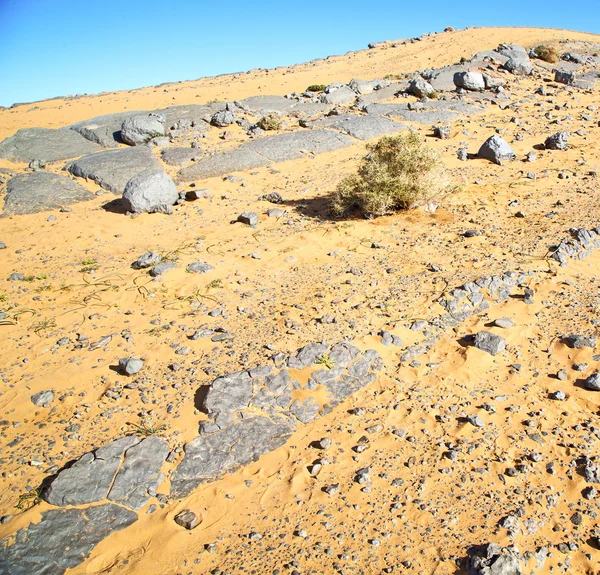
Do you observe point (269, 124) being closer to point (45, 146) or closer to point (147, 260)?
point (45, 146)

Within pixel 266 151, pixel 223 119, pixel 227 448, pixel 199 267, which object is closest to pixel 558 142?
pixel 266 151

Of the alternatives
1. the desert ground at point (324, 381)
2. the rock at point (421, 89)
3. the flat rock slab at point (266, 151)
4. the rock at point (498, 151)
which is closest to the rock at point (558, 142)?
the rock at point (498, 151)

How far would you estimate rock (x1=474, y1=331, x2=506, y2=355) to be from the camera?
399 centimetres

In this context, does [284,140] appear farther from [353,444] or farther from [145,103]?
[145,103]

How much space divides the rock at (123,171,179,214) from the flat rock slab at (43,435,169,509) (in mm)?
5772

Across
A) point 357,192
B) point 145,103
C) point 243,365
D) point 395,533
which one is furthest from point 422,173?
point 145,103

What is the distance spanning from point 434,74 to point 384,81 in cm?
192

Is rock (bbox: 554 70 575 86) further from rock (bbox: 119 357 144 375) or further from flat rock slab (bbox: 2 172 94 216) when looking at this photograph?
rock (bbox: 119 357 144 375)

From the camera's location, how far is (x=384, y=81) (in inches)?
674

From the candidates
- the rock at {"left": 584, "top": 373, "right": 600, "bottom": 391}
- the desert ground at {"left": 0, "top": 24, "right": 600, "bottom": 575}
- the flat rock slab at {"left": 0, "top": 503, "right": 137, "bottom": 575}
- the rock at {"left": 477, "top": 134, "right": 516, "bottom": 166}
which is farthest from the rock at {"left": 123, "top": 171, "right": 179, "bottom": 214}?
the rock at {"left": 584, "top": 373, "right": 600, "bottom": 391}

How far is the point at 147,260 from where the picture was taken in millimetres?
6078

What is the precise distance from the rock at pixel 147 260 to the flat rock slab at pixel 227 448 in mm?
3368

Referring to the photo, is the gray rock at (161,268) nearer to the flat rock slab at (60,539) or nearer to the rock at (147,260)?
the rock at (147,260)

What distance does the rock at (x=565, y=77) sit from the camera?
49.7ft
